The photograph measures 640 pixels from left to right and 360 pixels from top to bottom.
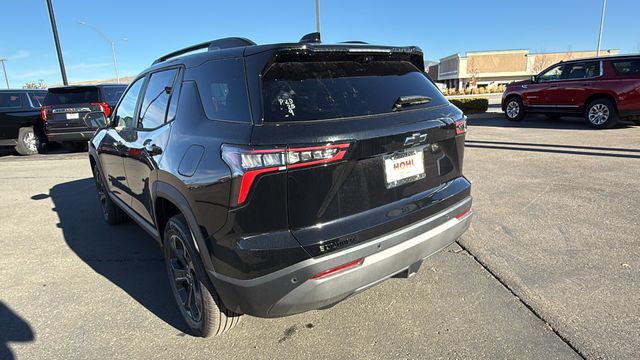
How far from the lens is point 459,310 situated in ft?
9.00

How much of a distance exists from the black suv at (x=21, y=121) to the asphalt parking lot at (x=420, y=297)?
22.4 feet

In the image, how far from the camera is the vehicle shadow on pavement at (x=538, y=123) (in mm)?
10867

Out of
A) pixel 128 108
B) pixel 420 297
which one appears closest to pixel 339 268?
pixel 420 297

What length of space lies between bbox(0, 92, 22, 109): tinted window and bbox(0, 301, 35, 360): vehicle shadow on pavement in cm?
992

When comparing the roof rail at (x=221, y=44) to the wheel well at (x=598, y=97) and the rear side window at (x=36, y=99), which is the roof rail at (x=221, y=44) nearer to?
the rear side window at (x=36, y=99)

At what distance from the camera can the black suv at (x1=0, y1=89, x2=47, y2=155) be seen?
10391mm

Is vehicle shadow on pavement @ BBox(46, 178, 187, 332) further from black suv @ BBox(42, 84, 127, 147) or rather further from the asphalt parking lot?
black suv @ BBox(42, 84, 127, 147)

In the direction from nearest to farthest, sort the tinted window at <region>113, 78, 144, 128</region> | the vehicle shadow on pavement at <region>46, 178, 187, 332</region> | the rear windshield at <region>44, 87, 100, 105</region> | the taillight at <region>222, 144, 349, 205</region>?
the taillight at <region>222, 144, 349, 205</region>, the vehicle shadow on pavement at <region>46, 178, 187, 332</region>, the tinted window at <region>113, 78, 144, 128</region>, the rear windshield at <region>44, 87, 100, 105</region>

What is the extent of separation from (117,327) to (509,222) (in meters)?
3.84

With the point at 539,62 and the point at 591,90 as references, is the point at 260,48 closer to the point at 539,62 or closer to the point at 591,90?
the point at 591,90

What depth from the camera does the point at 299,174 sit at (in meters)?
1.89

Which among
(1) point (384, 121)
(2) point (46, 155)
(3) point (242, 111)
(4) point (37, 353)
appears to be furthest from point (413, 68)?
(2) point (46, 155)

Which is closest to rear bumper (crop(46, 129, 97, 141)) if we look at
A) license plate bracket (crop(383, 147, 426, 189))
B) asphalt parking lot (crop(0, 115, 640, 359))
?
asphalt parking lot (crop(0, 115, 640, 359))

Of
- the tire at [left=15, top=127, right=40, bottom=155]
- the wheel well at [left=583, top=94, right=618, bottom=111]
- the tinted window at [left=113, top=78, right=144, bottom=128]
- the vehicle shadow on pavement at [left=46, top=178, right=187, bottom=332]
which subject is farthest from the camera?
the tire at [left=15, top=127, right=40, bottom=155]
